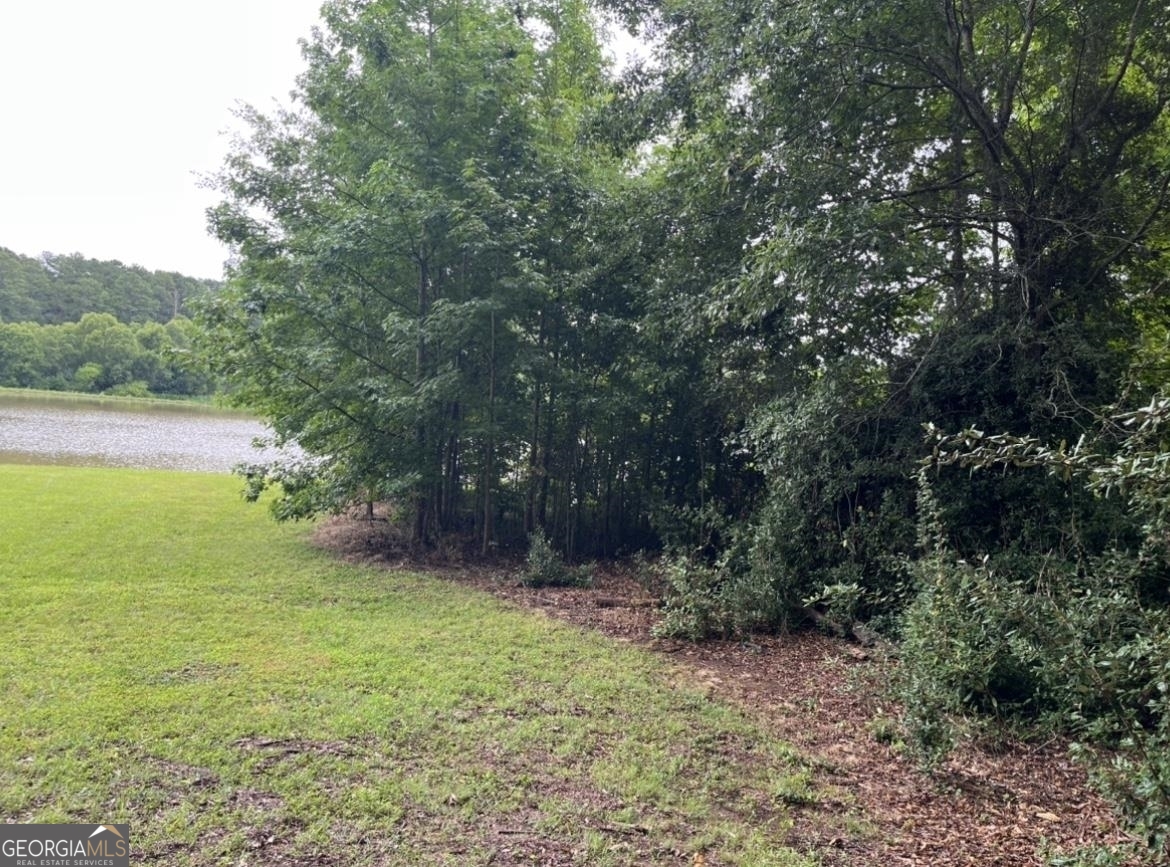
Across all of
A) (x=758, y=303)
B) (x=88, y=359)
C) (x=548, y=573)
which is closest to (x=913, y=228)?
(x=758, y=303)

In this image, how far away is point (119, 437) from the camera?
58.2ft

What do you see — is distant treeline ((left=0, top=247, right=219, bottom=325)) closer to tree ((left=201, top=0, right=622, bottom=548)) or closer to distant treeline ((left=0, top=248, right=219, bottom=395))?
distant treeline ((left=0, top=248, right=219, bottom=395))

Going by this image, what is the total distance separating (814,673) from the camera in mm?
4191

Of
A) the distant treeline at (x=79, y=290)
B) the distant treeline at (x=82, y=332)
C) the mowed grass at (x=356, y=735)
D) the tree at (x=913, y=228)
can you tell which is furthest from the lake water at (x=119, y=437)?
the distant treeline at (x=79, y=290)

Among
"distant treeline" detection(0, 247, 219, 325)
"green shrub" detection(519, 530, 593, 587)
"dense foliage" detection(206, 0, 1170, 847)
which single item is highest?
"distant treeline" detection(0, 247, 219, 325)

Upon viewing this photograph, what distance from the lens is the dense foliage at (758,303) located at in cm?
400

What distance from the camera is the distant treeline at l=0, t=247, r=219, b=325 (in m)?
37.1

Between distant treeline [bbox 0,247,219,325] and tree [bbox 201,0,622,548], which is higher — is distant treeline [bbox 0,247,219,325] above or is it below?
above

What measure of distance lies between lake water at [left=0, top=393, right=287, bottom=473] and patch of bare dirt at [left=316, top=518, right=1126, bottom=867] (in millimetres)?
8718

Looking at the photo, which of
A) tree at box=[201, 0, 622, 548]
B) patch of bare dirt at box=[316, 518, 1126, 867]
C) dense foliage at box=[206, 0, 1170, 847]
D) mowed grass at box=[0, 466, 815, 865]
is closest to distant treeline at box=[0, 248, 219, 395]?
tree at box=[201, 0, 622, 548]

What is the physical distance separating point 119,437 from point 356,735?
18991 mm

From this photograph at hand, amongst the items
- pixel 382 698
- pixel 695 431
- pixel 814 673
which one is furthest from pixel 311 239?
pixel 814 673

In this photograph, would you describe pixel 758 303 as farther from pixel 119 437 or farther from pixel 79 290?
pixel 79 290

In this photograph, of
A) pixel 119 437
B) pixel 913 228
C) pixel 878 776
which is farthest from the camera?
pixel 119 437
